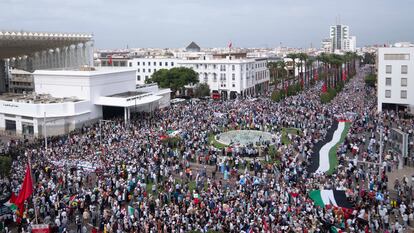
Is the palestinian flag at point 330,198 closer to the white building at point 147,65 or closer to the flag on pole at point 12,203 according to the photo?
the flag on pole at point 12,203

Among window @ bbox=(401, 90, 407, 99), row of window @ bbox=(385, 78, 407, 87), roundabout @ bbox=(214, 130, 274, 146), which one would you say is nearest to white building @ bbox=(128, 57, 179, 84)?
row of window @ bbox=(385, 78, 407, 87)

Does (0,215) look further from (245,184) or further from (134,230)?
(245,184)

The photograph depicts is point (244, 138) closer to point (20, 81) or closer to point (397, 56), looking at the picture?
point (397, 56)

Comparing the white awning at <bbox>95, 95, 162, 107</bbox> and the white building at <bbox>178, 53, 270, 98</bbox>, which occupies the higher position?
the white building at <bbox>178, 53, 270, 98</bbox>

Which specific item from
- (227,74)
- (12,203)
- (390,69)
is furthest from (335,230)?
(227,74)

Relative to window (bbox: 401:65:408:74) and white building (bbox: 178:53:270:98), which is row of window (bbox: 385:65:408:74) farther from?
white building (bbox: 178:53:270:98)

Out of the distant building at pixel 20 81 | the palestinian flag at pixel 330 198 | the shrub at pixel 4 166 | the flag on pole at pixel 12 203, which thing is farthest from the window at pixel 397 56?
the distant building at pixel 20 81
